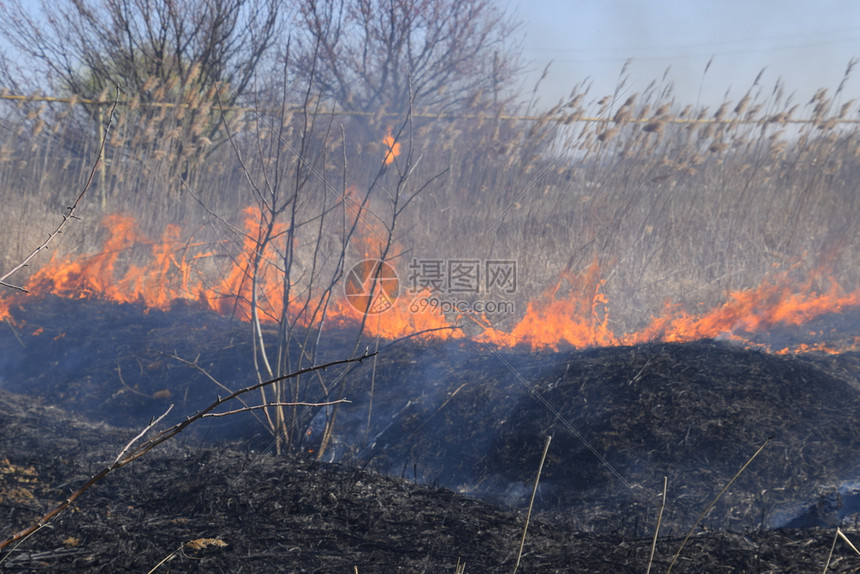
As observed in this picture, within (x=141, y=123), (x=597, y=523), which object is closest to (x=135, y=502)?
(x=597, y=523)

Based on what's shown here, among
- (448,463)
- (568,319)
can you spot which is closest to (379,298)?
(568,319)

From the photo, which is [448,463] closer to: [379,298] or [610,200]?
[379,298]

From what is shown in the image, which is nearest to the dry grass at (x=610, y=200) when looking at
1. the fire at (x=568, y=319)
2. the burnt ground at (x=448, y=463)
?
the fire at (x=568, y=319)

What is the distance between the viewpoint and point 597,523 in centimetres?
313

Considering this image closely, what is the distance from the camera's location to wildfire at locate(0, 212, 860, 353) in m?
5.98

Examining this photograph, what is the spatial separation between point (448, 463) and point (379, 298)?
2.49m

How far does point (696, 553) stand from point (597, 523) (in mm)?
792

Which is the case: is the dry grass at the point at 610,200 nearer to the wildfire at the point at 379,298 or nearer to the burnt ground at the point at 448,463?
the wildfire at the point at 379,298

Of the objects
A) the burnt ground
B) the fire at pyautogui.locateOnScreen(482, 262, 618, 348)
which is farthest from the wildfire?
the burnt ground

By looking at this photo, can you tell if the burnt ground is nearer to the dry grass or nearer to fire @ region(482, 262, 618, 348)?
fire @ region(482, 262, 618, 348)

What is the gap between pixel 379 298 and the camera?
6332mm

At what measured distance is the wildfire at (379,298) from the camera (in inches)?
236

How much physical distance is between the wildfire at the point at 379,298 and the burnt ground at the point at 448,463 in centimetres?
57

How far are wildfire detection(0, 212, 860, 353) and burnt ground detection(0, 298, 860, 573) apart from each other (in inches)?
22.5
